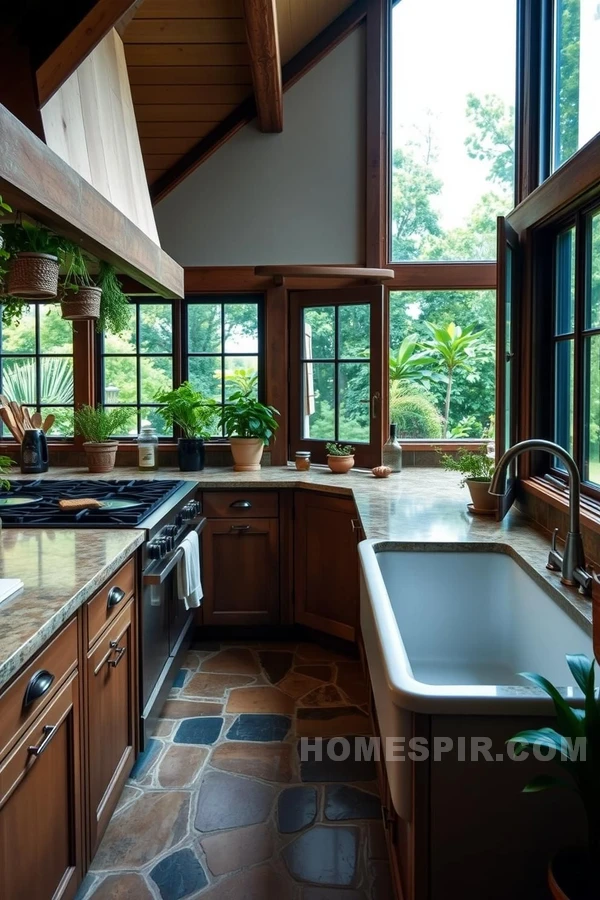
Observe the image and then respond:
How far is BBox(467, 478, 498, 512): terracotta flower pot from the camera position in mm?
2629

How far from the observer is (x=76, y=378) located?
12.9 ft

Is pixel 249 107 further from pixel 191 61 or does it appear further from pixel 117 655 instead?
pixel 117 655

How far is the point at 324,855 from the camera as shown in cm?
186

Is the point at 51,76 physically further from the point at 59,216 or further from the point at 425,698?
the point at 425,698

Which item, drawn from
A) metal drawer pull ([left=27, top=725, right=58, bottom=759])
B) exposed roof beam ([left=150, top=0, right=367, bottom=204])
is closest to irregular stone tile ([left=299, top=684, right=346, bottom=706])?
metal drawer pull ([left=27, top=725, right=58, bottom=759])

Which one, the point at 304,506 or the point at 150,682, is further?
the point at 304,506

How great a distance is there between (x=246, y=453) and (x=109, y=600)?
194 centimetres

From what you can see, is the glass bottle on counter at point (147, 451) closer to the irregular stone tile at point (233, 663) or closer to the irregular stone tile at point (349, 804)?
the irregular stone tile at point (233, 663)

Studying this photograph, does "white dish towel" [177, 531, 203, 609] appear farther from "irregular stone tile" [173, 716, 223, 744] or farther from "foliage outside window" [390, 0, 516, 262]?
"foliage outside window" [390, 0, 516, 262]

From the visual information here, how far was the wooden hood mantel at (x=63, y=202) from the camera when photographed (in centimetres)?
148

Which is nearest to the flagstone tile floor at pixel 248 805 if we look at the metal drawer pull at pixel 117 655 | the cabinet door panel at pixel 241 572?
the cabinet door panel at pixel 241 572

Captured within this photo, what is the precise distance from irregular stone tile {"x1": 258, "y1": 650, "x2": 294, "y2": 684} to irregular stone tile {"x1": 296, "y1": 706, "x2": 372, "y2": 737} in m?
0.36

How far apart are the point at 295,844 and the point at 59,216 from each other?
1941 mm

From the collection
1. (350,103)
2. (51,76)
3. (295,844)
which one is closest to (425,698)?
(295,844)
